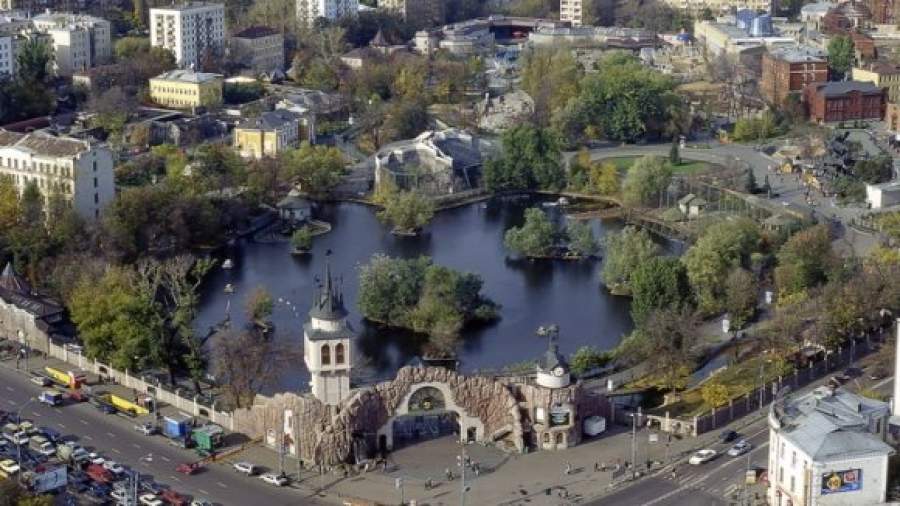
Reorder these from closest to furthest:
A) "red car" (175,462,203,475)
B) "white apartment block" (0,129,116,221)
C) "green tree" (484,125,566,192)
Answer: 1. "red car" (175,462,203,475)
2. "white apartment block" (0,129,116,221)
3. "green tree" (484,125,566,192)

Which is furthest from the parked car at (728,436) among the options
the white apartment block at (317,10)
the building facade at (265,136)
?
the white apartment block at (317,10)

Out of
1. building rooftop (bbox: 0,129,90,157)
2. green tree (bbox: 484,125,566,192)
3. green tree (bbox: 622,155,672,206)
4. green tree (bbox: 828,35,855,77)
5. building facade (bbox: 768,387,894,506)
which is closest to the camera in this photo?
building facade (bbox: 768,387,894,506)

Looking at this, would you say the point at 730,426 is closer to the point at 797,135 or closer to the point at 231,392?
the point at 231,392

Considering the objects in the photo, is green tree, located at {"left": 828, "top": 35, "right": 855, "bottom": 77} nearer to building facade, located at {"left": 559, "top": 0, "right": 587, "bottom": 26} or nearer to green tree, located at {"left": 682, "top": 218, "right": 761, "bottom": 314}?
building facade, located at {"left": 559, "top": 0, "right": 587, "bottom": 26}

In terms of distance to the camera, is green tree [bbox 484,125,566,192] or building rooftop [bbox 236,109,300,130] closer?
green tree [bbox 484,125,566,192]

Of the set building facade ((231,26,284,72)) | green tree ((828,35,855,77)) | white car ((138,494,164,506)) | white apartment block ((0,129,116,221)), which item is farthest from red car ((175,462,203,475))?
green tree ((828,35,855,77))

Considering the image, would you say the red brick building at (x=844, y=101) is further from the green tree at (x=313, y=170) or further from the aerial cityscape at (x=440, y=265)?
the green tree at (x=313, y=170)

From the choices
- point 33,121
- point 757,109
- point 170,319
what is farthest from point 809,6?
point 170,319
